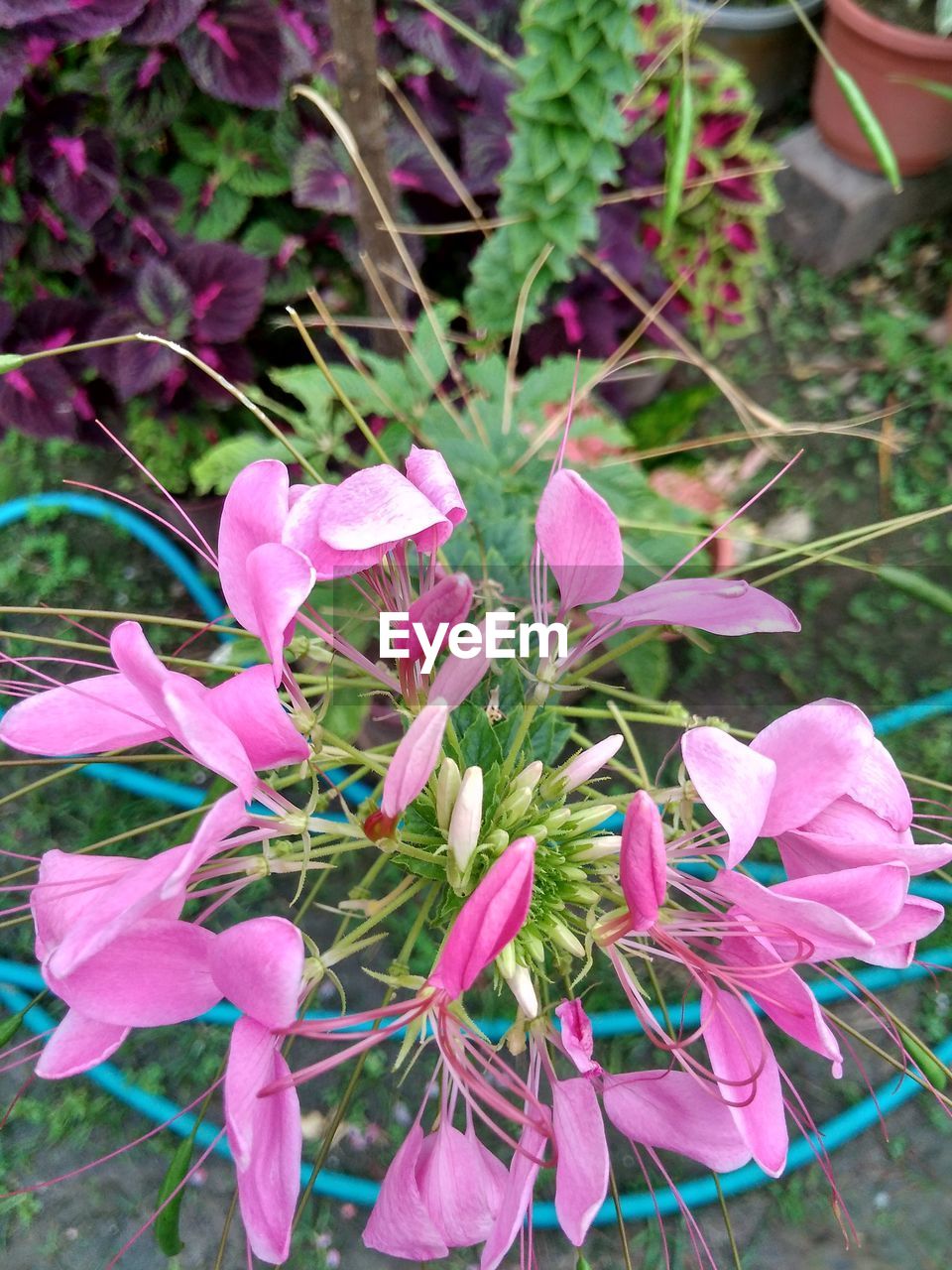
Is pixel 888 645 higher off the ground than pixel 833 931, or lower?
lower

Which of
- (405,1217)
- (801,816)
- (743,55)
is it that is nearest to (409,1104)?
(405,1217)

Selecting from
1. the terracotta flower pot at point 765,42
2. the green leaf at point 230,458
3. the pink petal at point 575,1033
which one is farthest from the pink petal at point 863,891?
the terracotta flower pot at point 765,42

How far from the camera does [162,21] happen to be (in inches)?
39.3

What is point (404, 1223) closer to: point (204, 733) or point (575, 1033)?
point (575, 1033)

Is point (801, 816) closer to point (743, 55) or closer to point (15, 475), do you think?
point (15, 475)

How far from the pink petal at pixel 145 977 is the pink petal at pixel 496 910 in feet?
0.30

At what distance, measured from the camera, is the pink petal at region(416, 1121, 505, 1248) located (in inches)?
15.2

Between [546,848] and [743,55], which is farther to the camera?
[743,55]

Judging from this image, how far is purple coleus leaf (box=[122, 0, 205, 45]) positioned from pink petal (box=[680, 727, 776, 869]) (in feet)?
3.29

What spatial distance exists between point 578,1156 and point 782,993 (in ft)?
0.37

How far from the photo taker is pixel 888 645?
136cm

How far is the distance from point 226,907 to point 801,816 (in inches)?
35.9

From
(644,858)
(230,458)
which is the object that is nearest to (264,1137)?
(644,858)
